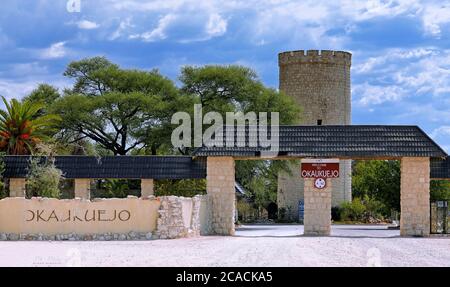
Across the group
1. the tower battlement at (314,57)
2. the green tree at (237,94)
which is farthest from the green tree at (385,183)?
the tower battlement at (314,57)

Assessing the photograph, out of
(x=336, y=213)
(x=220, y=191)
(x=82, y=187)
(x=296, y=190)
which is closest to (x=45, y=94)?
(x=296, y=190)

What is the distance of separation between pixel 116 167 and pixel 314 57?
2935 cm

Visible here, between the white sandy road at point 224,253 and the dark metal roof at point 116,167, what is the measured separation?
8.16m

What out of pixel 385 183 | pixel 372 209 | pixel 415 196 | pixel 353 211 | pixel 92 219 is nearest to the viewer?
pixel 92 219

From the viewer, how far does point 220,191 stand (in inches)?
1344

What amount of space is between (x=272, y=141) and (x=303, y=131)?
132 centimetres

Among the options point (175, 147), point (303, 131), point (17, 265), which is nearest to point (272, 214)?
point (175, 147)

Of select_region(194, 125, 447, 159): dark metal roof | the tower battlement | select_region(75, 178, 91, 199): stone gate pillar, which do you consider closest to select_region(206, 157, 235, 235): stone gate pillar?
select_region(194, 125, 447, 159): dark metal roof

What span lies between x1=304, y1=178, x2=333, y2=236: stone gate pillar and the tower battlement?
31.6 meters

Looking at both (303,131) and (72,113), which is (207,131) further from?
(303,131)

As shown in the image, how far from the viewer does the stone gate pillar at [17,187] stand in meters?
38.2

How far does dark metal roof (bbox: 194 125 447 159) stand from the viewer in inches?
1328

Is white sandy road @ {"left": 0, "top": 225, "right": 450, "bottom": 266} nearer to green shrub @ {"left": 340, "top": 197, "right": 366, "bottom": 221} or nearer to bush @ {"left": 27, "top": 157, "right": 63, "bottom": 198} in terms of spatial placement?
bush @ {"left": 27, "top": 157, "right": 63, "bottom": 198}

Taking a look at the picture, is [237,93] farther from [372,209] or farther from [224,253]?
[224,253]
